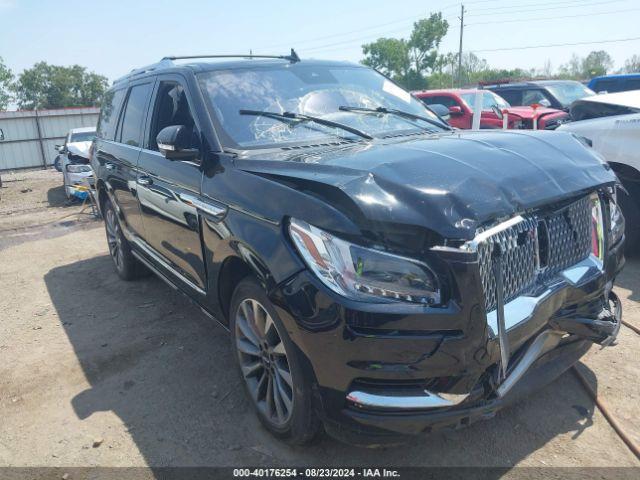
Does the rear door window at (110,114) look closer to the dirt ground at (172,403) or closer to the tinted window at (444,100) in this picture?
the dirt ground at (172,403)

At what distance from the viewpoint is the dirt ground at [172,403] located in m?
2.75

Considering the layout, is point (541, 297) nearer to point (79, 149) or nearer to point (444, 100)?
point (444, 100)

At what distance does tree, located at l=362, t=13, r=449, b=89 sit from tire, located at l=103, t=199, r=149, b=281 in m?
64.6

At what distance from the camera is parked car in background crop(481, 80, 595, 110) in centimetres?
1232

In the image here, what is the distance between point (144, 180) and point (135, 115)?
84 centimetres

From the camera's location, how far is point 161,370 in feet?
12.7

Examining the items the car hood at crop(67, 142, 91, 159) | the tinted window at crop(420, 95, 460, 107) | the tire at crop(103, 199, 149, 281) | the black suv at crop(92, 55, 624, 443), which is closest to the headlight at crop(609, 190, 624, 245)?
the black suv at crop(92, 55, 624, 443)

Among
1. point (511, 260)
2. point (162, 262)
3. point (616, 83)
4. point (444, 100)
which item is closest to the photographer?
point (511, 260)

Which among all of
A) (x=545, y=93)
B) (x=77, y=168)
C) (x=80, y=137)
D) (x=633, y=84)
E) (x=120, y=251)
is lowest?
(x=120, y=251)

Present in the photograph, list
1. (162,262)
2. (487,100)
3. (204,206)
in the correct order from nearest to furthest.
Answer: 1. (204,206)
2. (162,262)
3. (487,100)

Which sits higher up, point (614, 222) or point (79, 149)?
point (614, 222)

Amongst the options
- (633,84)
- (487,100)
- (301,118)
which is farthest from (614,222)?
(633,84)

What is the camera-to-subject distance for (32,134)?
2569cm

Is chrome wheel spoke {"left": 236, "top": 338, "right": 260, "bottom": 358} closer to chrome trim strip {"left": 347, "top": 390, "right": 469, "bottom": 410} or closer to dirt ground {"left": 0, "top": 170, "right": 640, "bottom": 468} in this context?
dirt ground {"left": 0, "top": 170, "right": 640, "bottom": 468}
